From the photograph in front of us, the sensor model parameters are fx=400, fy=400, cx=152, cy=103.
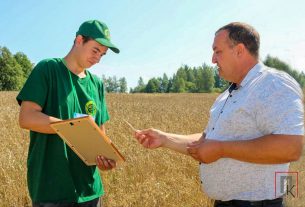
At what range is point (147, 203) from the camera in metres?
4.62

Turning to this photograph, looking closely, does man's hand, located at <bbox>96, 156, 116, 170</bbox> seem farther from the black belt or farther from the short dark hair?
the short dark hair

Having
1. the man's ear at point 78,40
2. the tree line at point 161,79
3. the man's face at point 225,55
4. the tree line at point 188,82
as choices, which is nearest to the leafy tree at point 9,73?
the tree line at point 161,79

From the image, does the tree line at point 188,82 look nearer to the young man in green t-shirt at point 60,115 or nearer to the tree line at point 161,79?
the tree line at point 161,79

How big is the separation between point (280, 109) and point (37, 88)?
5.46 ft

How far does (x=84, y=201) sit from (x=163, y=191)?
1910 mm

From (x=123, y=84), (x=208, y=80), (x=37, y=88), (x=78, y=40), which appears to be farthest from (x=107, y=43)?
(x=123, y=84)

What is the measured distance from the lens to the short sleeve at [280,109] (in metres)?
2.22

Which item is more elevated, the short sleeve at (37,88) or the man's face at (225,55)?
the man's face at (225,55)

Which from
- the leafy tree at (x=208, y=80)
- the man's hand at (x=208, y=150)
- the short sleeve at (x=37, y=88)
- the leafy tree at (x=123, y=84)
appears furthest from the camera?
the leafy tree at (x=123, y=84)

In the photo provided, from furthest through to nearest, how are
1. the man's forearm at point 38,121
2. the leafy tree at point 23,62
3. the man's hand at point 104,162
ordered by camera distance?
1. the leafy tree at point 23,62
2. the man's hand at point 104,162
3. the man's forearm at point 38,121

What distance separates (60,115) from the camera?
2920 mm

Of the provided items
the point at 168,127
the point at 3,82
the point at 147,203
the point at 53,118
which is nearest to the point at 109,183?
the point at 147,203

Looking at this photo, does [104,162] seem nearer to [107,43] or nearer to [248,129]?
[107,43]

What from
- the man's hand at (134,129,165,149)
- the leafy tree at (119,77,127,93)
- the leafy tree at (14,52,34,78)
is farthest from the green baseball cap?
the leafy tree at (119,77,127,93)
